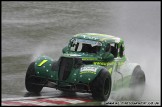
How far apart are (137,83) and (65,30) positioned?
50.2 feet

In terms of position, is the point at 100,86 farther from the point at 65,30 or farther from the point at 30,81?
the point at 65,30

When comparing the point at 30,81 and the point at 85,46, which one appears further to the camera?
the point at 85,46

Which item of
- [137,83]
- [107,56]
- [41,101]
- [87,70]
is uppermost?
[107,56]

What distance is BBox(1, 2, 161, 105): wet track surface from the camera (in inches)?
738

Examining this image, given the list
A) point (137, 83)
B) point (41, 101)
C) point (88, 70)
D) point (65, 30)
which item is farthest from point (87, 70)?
point (65, 30)

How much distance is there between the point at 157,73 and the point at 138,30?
1525cm

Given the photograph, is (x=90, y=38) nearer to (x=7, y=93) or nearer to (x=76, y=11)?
(x=7, y=93)

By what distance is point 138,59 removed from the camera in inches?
840

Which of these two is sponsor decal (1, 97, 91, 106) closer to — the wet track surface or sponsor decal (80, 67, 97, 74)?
sponsor decal (80, 67, 97, 74)

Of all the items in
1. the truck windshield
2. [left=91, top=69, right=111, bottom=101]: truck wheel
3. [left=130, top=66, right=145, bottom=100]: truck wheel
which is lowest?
[left=130, top=66, right=145, bottom=100]: truck wheel

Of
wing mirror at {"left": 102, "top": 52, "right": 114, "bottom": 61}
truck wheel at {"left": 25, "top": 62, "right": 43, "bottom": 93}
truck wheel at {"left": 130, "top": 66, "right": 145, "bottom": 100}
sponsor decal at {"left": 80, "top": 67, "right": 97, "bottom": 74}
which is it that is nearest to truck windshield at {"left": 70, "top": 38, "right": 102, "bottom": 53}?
wing mirror at {"left": 102, "top": 52, "right": 114, "bottom": 61}

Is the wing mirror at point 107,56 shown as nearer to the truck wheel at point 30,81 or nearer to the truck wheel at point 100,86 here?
the truck wheel at point 100,86

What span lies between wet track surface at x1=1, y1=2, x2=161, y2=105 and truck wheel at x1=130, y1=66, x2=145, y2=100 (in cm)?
29

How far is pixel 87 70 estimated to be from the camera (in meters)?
→ 14.2
